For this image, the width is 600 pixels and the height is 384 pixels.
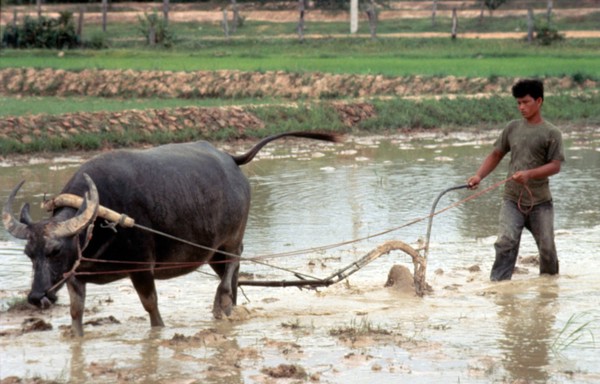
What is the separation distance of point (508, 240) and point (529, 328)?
1.22 m

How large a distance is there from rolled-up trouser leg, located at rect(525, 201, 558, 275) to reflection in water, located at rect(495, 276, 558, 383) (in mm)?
191

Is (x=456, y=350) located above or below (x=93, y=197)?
below

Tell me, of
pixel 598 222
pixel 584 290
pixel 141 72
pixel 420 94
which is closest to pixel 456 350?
pixel 584 290

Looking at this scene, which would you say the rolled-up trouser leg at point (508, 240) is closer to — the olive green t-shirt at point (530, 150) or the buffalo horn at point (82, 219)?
the olive green t-shirt at point (530, 150)

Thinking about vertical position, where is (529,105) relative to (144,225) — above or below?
above

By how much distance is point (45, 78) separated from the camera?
82.6 ft

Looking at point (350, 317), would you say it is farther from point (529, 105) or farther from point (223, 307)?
point (529, 105)

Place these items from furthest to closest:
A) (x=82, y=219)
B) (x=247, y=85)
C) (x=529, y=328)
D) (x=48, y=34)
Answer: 1. (x=48, y=34)
2. (x=247, y=85)
3. (x=529, y=328)
4. (x=82, y=219)

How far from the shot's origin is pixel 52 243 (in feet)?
19.9

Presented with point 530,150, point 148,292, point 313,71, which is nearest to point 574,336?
point 530,150

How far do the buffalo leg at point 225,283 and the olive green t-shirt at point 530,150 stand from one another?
206 centimetres

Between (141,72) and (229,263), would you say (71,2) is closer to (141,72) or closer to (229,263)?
(141,72)

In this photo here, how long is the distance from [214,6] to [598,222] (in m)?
41.6

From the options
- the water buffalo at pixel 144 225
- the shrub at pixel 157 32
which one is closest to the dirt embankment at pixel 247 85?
the shrub at pixel 157 32
